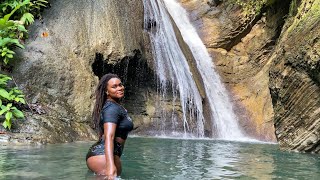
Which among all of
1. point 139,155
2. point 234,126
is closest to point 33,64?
point 139,155

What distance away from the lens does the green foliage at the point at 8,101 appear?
27.8 ft

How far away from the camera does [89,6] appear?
12312 mm

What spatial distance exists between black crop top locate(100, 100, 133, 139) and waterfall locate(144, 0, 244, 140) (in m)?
8.98

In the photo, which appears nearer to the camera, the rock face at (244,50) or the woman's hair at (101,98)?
the woman's hair at (101,98)

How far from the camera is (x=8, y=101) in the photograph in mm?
9203

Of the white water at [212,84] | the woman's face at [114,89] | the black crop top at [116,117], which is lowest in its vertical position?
the black crop top at [116,117]

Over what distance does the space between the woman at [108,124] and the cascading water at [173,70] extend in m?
8.76

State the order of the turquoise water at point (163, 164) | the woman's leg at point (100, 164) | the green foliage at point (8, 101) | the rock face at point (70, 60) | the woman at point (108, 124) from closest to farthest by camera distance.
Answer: the woman at point (108, 124) → the woman's leg at point (100, 164) → the turquoise water at point (163, 164) → the green foliage at point (8, 101) → the rock face at point (70, 60)

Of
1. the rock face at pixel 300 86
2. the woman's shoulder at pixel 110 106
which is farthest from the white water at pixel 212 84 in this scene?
the woman's shoulder at pixel 110 106

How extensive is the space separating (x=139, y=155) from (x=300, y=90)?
358 centimetres

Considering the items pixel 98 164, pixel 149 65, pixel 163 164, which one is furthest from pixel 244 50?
pixel 98 164

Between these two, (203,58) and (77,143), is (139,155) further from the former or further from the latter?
(203,58)

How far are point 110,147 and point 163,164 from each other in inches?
83.2

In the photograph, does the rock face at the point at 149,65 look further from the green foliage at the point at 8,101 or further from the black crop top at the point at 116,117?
the black crop top at the point at 116,117
